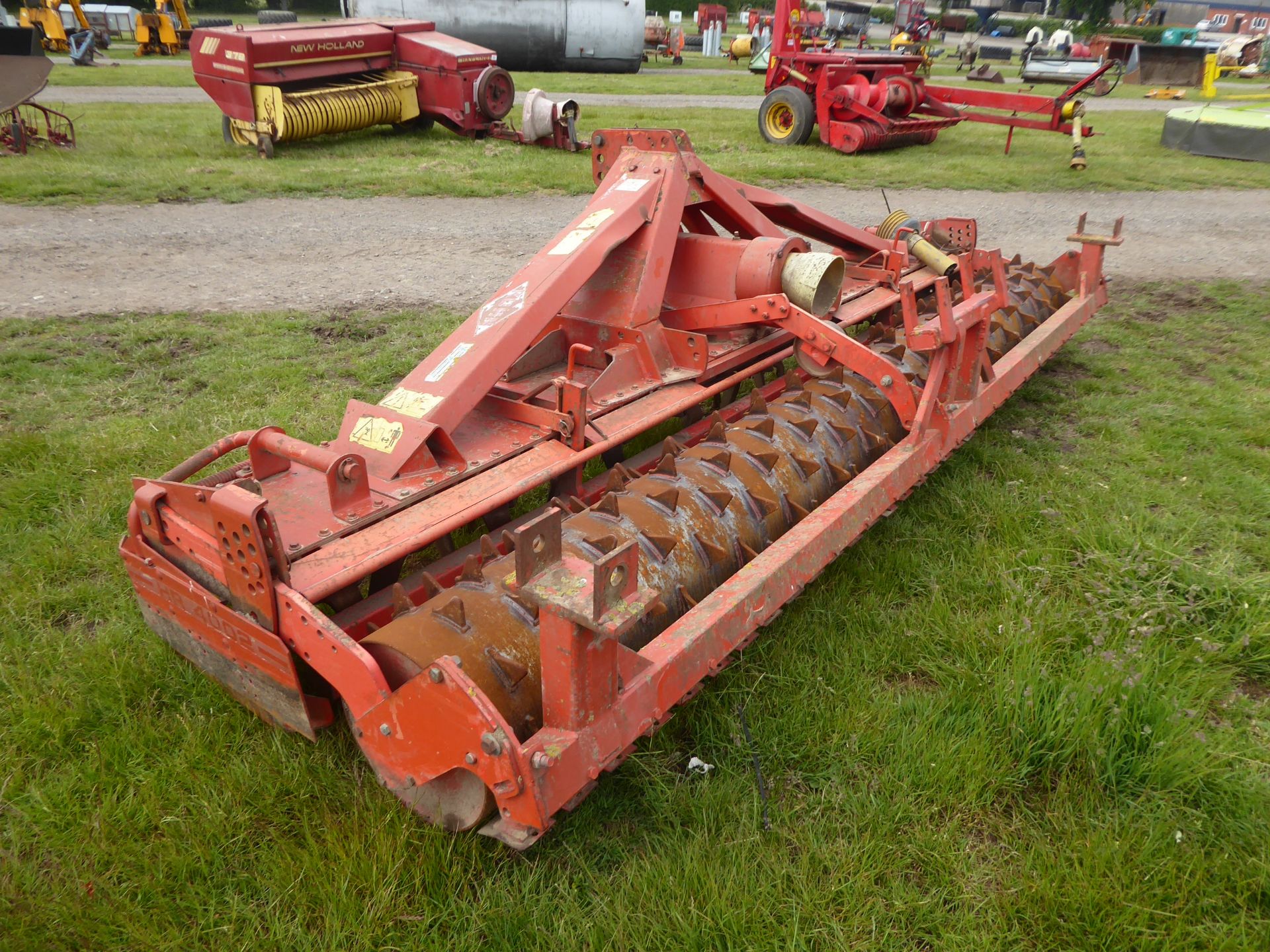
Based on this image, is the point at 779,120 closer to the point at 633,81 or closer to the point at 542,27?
the point at 633,81

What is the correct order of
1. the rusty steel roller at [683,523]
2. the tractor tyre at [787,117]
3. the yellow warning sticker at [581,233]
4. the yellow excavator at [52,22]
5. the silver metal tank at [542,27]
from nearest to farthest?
the rusty steel roller at [683,523], the yellow warning sticker at [581,233], the tractor tyre at [787,117], the silver metal tank at [542,27], the yellow excavator at [52,22]

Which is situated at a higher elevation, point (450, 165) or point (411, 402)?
point (411, 402)

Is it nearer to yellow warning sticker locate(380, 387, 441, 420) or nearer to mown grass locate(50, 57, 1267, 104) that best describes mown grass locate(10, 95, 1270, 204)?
mown grass locate(50, 57, 1267, 104)

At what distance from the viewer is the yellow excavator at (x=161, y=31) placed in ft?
79.2

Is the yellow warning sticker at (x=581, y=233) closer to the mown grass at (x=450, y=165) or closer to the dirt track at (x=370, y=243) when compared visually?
the dirt track at (x=370, y=243)

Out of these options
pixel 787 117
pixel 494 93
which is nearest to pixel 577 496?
pixel 494 93

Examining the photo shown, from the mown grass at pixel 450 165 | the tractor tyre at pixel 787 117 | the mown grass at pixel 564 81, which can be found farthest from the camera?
the mown grass at pixel 564 81

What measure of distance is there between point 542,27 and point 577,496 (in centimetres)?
1954

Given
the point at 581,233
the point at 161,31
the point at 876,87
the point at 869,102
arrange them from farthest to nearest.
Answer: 1. the point at 161,31
2. the point at 869,102
3. the point at 876,87
4. the point at 581,233

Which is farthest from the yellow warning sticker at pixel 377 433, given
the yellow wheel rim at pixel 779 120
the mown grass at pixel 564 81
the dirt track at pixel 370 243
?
the mown grass at pixel 564 81

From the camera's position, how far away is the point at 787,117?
13172mm

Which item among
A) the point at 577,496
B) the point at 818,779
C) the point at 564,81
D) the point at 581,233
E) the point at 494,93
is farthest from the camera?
the point at 564,81

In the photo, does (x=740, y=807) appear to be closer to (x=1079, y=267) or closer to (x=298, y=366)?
(x=298, y=366)

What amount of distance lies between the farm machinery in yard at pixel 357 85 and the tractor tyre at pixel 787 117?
284cm
